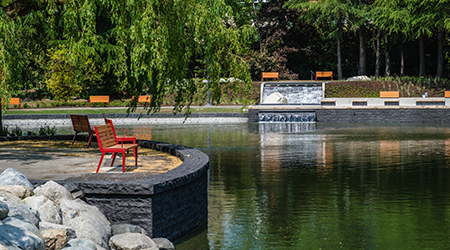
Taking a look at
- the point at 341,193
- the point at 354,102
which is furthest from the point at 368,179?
the point at 354,102

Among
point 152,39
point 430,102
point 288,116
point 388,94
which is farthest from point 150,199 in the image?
point 388,94

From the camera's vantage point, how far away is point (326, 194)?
10812 mm

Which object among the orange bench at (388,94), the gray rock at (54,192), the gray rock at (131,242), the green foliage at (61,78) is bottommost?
the gray rock at (131,242)

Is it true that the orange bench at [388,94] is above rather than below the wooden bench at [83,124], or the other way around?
above

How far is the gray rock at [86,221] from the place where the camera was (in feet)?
22.3

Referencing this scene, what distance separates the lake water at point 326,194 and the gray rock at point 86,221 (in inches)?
49.5

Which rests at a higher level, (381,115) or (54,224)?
(381,115)

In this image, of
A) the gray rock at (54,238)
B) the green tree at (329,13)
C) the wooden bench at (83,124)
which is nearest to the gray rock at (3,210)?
the gray rock at (54,238)

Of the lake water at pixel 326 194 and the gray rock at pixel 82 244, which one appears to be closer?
the gray rock at pixel 82 244

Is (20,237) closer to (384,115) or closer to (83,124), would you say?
(83,124)

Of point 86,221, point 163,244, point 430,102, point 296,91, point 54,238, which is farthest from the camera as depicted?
point 296,91

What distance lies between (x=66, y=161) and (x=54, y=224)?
4977 mm

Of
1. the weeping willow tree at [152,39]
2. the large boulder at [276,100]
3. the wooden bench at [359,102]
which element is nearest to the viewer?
the weeping willow tree at [152,39]

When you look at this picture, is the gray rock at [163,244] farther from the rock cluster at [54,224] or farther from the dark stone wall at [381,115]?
the dark stone wall at [381,115]
